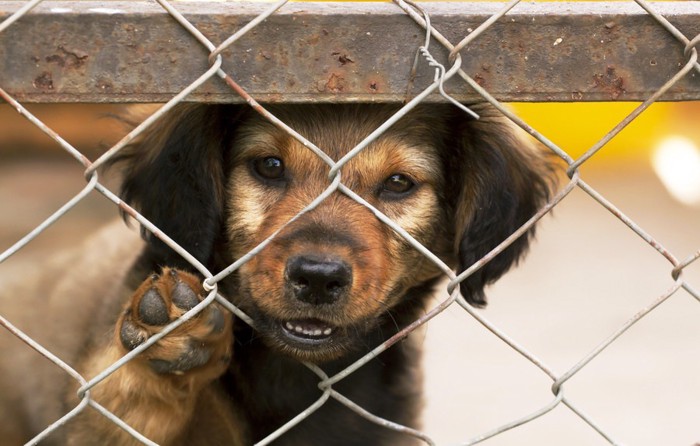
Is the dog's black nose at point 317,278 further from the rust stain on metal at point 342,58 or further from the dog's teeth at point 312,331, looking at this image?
the rust stain on metal at point 342,58

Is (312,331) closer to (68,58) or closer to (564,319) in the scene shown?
(68,58)

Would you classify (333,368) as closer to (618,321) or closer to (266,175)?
(266,175)

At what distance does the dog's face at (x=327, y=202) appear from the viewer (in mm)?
2301

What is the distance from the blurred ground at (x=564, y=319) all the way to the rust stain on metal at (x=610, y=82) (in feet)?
5.51

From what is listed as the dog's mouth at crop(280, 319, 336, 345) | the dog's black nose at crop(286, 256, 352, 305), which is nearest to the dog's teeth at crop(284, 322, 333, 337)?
the dog's mouth at crop(280, 319, 336, 345)

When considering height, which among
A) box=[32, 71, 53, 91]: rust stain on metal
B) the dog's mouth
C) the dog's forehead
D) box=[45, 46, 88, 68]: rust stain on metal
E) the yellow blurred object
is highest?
the yellow blurred object

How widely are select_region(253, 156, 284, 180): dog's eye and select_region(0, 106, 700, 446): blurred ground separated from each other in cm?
73

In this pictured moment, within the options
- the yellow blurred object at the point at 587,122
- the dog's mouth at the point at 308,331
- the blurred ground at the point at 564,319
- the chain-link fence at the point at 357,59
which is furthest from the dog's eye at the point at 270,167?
the yellow blurred object at the point at 587,122

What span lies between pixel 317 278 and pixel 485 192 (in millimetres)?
676

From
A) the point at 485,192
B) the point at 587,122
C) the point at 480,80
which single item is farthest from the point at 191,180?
the point at 587,122

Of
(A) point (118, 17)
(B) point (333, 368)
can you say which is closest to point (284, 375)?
(B) point (333, 368)

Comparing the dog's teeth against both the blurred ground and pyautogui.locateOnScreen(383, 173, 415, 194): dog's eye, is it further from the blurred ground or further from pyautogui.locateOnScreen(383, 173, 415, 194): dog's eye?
the blurred ground

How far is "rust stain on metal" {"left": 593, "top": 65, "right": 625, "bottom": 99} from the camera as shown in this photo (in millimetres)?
1713

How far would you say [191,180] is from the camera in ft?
8.22
